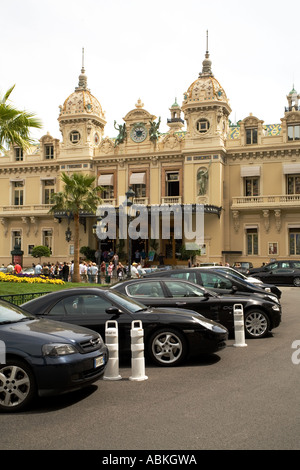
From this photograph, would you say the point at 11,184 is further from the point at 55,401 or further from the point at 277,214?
the point at 55,401

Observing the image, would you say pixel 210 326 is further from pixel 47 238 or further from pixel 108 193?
pixel 47 238

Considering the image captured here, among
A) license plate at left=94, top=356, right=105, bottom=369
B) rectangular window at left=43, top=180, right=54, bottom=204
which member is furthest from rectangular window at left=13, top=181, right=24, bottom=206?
license plate at left=94, top=356, right=105, bottom=369

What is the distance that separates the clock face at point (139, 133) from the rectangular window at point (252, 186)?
9685 millimetres

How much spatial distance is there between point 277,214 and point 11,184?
25.1 metres

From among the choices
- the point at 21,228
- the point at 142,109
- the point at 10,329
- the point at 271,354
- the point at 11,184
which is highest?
the point at 142,109

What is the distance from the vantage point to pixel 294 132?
4141cm

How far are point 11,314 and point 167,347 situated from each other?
114 inches

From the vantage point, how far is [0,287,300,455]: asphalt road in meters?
5.10

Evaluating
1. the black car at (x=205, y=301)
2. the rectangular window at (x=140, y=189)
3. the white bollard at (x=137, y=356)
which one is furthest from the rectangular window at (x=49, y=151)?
the white bollard at (x=137, y=356)

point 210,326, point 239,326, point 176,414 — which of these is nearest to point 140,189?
point 239,326

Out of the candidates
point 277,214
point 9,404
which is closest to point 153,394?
point 9,404

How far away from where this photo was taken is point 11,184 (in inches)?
1937

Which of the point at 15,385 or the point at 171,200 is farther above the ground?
the point at 171,200

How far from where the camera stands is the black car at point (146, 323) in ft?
29.1
